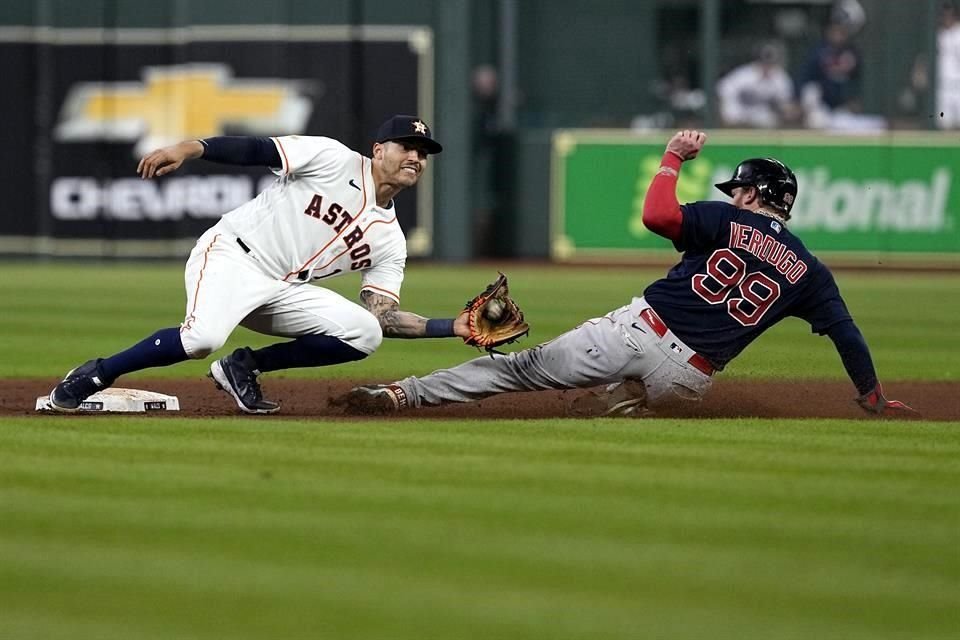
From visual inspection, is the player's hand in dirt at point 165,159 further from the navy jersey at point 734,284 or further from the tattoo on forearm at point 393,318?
the navy jersey at point 734,284

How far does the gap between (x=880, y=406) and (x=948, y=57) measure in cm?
1308

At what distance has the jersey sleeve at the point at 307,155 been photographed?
7.02 metres

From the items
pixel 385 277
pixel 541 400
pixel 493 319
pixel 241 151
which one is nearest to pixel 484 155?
pixel 541 400

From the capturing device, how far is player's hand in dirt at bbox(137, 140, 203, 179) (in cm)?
658

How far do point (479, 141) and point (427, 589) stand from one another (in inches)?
Result: 680

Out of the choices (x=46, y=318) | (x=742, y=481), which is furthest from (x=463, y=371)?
(x=46, y=318)

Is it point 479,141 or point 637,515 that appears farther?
point 479,141

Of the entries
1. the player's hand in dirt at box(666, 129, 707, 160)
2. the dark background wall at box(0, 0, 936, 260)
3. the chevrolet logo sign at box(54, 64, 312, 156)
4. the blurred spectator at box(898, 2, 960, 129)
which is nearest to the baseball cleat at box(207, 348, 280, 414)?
the player's hand in dirt at box(666, 129, 707, 160)

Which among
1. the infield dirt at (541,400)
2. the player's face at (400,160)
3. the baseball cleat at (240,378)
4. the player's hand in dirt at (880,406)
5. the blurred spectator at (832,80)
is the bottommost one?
the infield dirt at (541,400)

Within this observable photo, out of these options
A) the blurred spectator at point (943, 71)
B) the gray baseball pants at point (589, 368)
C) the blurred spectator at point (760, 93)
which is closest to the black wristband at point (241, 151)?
the gray baseball pants at point (589, 368)

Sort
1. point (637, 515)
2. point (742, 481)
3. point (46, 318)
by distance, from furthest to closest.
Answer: point (46, 318) → point (742, 481) → point (637, 515)

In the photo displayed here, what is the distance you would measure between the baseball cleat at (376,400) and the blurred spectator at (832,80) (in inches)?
520

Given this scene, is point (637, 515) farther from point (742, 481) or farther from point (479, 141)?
point (479, 141)

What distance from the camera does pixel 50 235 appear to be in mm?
20406
